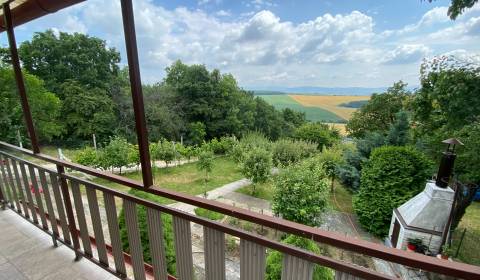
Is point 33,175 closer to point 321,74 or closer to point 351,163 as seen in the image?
point 321,74

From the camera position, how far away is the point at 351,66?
456 centimetres

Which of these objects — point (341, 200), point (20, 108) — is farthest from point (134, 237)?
point (20, 108)

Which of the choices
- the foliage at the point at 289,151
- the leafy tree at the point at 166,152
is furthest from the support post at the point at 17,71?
the foliage at the point at 289,151

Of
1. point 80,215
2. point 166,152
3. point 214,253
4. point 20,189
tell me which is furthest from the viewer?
point 166,152

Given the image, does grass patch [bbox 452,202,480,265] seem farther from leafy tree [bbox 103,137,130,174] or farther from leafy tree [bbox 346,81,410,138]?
leafy tree [bbox 103,137,130,174]

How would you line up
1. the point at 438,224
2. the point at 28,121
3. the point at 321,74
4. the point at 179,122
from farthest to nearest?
the point at 179,122
the point at 321,74
the point at 438,224
the point at 28,121

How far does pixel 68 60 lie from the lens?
1355 cm

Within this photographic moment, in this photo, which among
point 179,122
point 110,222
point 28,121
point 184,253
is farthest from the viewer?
point 179,122

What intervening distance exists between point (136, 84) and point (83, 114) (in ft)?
46.8

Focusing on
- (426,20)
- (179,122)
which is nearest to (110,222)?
(426,20)

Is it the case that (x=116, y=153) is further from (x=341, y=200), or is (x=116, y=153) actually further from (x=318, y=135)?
(x=318, y=135)

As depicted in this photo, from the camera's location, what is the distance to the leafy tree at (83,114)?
12719 millimetres

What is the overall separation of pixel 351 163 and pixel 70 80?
14.9 metres

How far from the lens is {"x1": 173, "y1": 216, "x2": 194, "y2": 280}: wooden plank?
1164 mm
